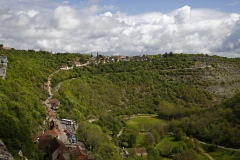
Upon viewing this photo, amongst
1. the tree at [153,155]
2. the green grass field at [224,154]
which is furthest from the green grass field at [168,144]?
the tree at [153,155]

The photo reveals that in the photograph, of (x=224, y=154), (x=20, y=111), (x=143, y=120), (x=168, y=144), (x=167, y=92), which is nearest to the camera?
(x=20, y=111)

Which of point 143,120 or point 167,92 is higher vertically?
point 167,92

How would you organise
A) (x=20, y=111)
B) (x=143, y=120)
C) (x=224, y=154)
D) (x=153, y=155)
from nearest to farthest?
(x=20, y=111)
(x=153, y=155)
(x=224, y=154)
(x=143, y=120)

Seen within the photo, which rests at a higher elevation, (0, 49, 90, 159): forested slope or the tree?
(0, 49, 90, 159): forested slope

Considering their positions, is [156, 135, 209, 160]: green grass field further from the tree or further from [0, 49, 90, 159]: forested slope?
[0, 49, 90, 159]: forested slope

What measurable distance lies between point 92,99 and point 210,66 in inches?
3865

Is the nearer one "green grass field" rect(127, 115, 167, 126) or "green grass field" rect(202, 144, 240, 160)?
"green grass field" rect(202, 144, 240, 160)

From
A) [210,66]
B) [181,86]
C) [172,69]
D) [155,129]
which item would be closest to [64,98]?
[155,129]

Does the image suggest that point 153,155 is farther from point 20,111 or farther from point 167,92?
point 167,92

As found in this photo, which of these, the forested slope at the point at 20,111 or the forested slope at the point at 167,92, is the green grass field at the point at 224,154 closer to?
the forested slope at the point at 167,92

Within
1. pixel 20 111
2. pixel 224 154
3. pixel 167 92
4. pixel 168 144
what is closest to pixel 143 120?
pixel 168 144

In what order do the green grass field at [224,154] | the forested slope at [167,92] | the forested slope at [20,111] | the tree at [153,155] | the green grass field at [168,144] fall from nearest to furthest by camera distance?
the forested slope at [20,111] < the tree at [153,155] < the green grass field at [224,154] < the green grass field at [168,144] < the forested slope at [167,92]

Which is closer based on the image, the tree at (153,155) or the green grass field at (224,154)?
the tree at (153,155)

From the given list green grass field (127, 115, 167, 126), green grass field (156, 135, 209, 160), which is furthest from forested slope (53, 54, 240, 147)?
green grass field (156, 135, 209, 160)
